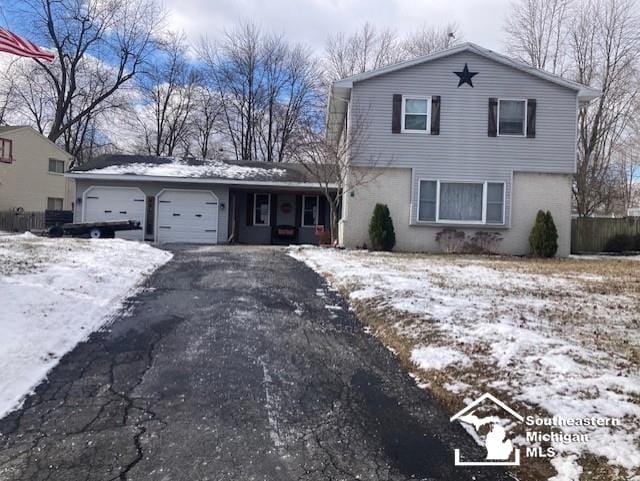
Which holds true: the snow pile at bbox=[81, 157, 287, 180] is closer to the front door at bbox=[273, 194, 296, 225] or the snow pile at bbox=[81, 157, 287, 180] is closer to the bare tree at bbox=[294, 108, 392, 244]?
the front door at bbox=[273, 194, 296, 225]

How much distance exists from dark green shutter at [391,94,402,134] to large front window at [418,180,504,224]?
6.11 feet

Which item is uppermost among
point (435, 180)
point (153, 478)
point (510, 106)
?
point (510, 106)

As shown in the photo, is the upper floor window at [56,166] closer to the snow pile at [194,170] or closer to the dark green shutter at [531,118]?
the snow pile at [194,170]

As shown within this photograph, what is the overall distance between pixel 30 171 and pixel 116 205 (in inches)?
601

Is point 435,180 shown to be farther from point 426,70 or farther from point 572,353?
point 572,353

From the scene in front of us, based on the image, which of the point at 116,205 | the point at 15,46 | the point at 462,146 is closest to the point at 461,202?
the point at 462,146

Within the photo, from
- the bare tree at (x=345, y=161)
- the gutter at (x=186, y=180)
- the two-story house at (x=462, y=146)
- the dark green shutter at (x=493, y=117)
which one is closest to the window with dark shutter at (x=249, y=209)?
the gutter at (x=186, y=180)

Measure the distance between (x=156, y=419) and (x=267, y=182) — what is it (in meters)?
16.0

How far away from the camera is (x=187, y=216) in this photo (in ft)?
64.3

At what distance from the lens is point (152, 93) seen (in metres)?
37.9

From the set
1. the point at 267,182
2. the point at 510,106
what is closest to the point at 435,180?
the point at 510,106

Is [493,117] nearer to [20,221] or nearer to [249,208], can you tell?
[249,208]

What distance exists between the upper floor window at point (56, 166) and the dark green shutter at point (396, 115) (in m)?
25.9

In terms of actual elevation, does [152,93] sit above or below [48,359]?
above
